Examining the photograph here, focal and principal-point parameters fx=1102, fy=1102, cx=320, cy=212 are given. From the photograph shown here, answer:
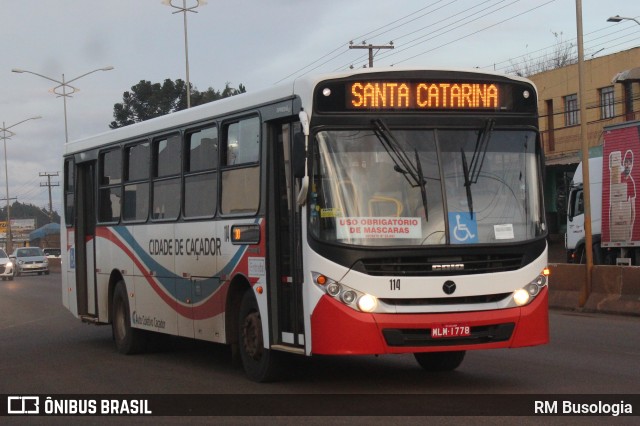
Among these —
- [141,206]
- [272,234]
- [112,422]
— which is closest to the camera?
[112,422]

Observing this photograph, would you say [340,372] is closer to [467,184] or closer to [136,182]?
[467,184]

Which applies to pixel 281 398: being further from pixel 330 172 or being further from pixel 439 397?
pixel 330 172

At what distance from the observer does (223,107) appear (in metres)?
12.5

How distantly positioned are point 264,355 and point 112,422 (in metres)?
2.24

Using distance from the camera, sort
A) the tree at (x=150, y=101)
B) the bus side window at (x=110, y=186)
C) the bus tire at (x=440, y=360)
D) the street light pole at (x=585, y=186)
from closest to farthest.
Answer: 1. the bus tire at (x=440, y=360)
2. the bus side window at (x=110, y=186)
3. the street light pole at (x=585, y=186)
4. the tree at (x=150, y=101)

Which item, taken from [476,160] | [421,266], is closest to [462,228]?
[421,266]

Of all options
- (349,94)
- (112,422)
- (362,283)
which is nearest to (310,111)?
(349,94)

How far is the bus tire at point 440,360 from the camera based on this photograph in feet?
39.0

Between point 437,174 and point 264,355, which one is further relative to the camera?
point 264,355

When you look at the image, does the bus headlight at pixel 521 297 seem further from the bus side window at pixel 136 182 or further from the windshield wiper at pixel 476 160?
the bus side window at pixel 136 182

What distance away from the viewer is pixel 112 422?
9.38 meters

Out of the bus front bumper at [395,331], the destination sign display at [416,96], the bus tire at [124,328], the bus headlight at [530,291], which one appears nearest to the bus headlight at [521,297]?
the bus headlight at [530,291]

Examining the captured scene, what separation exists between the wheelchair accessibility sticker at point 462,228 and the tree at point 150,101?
7325 centimetres

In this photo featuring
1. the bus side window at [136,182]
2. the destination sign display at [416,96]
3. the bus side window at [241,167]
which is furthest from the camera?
the bus side window at [136,182]
